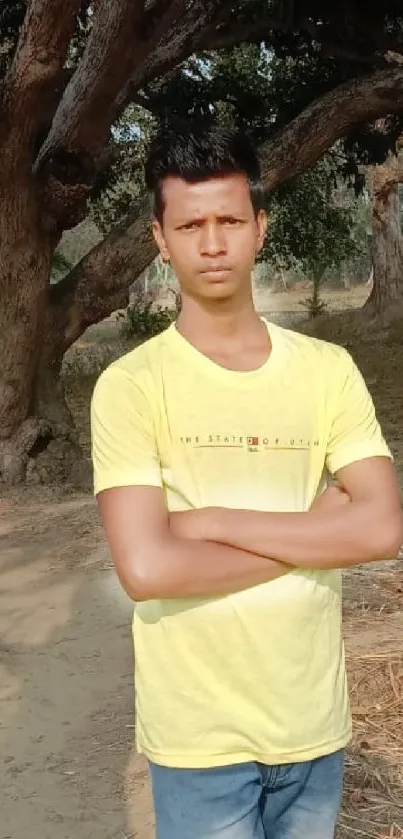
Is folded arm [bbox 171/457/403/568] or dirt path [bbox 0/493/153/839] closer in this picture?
folded arm [bbox 171/457/403/568]

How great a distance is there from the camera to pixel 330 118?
7652 millimetres

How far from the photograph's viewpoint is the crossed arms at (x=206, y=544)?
1.65m

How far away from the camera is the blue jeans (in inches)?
64.9

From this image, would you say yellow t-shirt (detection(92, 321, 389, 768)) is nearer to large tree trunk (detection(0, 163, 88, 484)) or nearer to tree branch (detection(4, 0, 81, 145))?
tree branch (detection(4, 0, 81, 145))

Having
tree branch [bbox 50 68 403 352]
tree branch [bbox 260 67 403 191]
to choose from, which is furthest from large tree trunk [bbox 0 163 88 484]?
tree branch [bbox 260 67 403 191]

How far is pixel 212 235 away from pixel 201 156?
135 mm

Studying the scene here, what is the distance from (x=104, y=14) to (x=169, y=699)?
225 inches

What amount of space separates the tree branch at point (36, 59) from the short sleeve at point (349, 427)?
198 inches

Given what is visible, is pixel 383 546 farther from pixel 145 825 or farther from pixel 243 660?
pixel 145 825

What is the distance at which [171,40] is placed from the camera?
7961 mm

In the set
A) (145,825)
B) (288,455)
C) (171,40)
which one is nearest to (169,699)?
(288,455)

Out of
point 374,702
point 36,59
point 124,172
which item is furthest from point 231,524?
point 124,172

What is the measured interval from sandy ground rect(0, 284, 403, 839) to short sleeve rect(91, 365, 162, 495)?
5.71 feet

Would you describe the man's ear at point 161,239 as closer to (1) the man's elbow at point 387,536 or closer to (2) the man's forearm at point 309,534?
(2) the man's forearm at point 309,534
